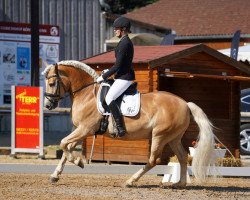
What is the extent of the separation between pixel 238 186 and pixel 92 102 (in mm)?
2935

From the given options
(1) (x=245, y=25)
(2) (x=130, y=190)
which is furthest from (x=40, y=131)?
(1) (x=245, y=25)

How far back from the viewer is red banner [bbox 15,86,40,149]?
19.8m

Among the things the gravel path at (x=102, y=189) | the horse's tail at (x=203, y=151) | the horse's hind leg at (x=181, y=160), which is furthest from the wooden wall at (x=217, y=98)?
the horse's tail at (x=203, y=151)

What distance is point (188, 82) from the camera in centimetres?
1888

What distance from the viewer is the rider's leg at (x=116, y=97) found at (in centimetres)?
1380

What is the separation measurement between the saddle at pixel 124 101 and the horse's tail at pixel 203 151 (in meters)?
1.00

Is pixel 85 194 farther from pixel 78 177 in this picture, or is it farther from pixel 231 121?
pixel 231 121

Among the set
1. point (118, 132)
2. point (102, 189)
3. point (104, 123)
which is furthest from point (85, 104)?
point (102, 189)

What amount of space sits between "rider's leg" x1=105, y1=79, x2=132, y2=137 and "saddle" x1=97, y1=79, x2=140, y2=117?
10cm

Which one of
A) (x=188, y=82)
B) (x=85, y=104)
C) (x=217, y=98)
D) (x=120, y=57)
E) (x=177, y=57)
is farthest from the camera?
(x=217, y=98)

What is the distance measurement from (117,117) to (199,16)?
28.9 m

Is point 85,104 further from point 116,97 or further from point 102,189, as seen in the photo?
point 102,189

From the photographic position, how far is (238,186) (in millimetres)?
15031

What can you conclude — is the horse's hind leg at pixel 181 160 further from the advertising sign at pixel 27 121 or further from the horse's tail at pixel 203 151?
the advertising sign at pixel 27 121
